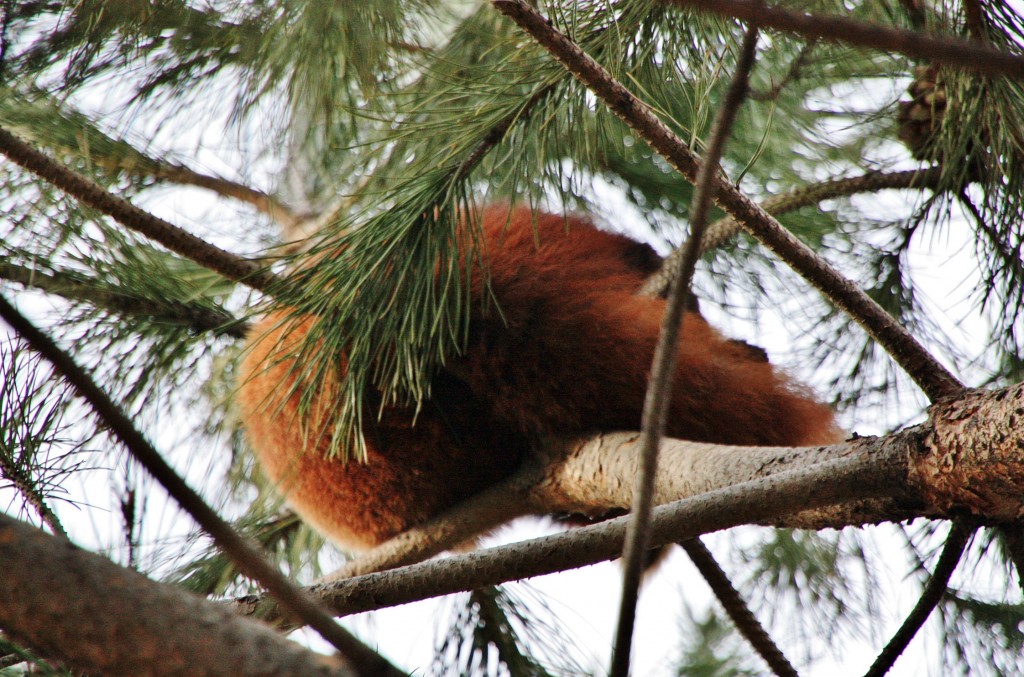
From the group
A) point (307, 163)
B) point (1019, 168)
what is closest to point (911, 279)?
point (1019, 168)

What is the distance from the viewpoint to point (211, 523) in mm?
520

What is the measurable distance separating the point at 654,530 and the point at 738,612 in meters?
0.63

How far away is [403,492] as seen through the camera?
133 centimetres

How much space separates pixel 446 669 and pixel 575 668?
23 cm

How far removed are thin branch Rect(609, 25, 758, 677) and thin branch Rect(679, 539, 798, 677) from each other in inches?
26.0

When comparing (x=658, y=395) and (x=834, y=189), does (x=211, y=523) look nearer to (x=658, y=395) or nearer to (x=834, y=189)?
(x=658, y=395)

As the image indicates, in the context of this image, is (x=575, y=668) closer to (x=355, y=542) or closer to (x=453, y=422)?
(x=355, y=542)

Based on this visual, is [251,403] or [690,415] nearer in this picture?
[690,415]

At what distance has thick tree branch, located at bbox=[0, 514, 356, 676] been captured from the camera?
48cm

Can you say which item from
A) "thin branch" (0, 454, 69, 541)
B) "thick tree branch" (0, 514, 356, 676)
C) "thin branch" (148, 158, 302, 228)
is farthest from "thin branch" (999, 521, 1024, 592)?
"thin branch" (148, 158, 302, 228)

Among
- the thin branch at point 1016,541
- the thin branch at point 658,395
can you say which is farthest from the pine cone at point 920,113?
the thin branch at point 658,395

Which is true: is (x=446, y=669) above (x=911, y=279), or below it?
below

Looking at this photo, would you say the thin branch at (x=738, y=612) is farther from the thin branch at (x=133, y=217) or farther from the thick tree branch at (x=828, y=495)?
the thin branch at (x=133, y=217)

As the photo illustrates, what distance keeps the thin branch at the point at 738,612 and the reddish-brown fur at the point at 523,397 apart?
21cm
